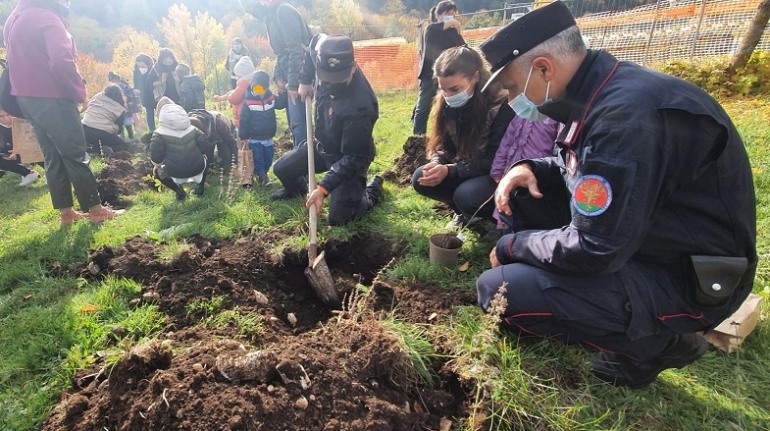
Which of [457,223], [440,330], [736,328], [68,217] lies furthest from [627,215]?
[68,217]

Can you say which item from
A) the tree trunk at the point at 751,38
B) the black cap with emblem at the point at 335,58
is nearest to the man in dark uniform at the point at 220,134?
the black cap with emblem at the point at 335,58


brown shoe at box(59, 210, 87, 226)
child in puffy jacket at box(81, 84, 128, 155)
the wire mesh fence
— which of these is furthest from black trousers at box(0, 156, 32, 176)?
the wire mesh fence

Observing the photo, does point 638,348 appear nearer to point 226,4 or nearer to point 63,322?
point 63,322

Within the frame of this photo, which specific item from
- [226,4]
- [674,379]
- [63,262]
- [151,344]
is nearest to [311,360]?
[151,344]

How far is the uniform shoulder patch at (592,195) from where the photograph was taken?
62.7 inches

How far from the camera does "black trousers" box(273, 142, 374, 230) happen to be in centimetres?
386

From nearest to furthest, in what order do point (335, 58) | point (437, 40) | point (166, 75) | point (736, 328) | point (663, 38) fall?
point (736, 328)
point (335, 58)
point (437, 40)
point (166, 75)
point (663, 38)

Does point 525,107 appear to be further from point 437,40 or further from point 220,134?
point 220,134

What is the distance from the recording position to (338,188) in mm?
3902

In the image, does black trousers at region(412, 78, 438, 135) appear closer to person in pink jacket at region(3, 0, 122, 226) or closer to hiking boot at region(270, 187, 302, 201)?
hiking boot at region(270, 187, 302, 201)

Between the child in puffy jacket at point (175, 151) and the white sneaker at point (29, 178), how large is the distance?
319 centimetres

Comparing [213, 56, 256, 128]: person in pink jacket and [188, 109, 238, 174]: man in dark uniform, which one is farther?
[213, 56, 256, 128]: person in pink jacket

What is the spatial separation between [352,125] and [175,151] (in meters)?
2.62

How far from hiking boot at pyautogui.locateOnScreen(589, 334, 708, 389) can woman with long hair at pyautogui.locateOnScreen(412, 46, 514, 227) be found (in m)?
1.41
